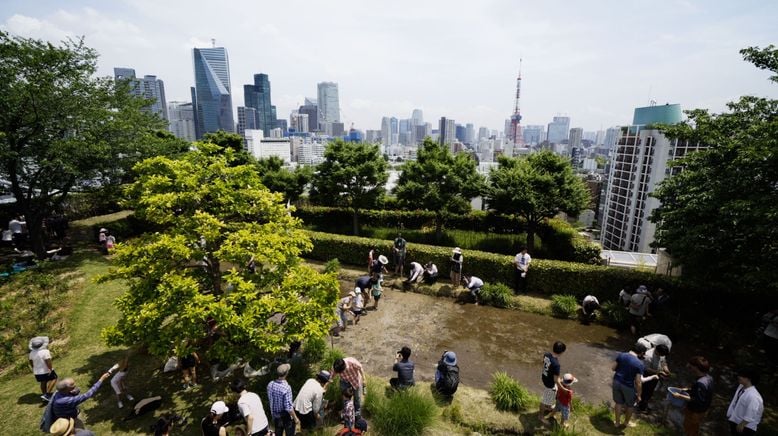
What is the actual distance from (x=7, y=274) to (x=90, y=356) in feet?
23.7

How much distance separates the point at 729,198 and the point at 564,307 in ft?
16.8

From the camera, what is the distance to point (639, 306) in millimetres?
10320

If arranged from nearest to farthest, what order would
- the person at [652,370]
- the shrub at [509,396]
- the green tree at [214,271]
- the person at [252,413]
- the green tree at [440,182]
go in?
the person at [252,413], the green tree at [214,271], the person at [652,370], the shrub at [509,396], the green tree at [440,182]

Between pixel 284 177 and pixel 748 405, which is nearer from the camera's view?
pixel 748 405

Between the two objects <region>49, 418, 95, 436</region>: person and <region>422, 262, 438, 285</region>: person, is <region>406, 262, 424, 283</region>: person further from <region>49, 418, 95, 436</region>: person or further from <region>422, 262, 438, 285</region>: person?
<region>49, 418, 95, 436</region>: person

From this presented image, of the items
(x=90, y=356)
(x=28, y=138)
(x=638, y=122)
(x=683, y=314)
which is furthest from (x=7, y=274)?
(x=638, y=122)

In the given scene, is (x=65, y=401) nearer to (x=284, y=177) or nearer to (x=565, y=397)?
(x=565, y=397)

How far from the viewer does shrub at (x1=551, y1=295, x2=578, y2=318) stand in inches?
452

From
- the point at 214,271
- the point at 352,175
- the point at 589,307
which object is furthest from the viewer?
the point at 352,175

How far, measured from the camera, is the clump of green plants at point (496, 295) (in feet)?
40.0

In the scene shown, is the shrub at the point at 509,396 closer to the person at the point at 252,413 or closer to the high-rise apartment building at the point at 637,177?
the person at the point at 252,413

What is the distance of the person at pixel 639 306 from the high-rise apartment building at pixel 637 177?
138 ft

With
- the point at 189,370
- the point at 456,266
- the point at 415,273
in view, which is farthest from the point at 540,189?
the point at 189,370

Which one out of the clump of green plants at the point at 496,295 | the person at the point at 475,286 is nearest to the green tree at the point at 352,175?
the person at the point at 475,286
